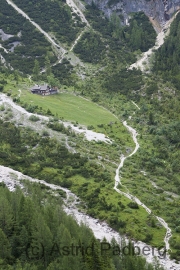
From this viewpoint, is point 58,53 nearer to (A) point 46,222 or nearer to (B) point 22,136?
(B) point 22,136

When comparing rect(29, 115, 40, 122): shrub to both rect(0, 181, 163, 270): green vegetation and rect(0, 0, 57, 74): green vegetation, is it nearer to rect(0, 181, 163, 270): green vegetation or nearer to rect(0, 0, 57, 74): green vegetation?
rect(0, 0, 57, 74): green vegetation

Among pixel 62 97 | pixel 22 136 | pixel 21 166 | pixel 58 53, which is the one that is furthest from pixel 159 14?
pixel 21 166

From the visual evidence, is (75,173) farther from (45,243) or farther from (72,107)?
(72,107)

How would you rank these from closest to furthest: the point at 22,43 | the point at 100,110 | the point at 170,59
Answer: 1. the point at 100,110
2. the point at 170,59
3. the point at 22,43

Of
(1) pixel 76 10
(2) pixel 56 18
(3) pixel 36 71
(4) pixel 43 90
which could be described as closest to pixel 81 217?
(4) pixel 43 90

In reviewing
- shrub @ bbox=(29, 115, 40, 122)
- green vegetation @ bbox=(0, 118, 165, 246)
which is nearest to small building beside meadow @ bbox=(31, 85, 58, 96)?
shrub @ bbox=(29, 115, 40, 122)
